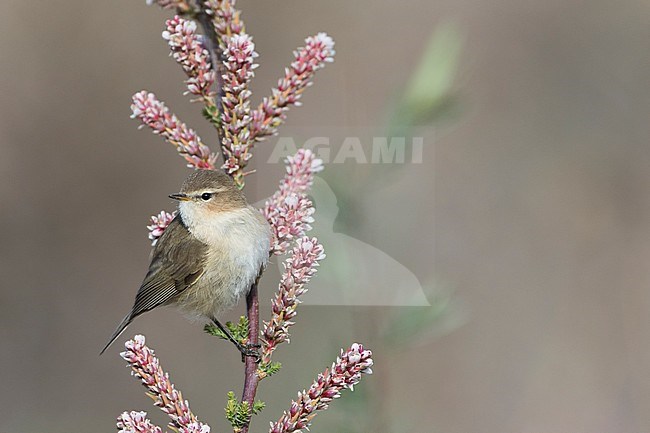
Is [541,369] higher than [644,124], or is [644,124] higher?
[644,124]

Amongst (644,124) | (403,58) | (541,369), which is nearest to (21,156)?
(403,58)

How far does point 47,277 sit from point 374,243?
5.17 metres

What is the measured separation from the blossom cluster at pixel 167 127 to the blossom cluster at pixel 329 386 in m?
0.69

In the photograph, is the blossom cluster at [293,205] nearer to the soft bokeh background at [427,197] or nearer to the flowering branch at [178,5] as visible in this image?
the flowering branch at [178,5]

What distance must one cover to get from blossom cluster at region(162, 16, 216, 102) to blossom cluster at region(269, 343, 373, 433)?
80 centimetres

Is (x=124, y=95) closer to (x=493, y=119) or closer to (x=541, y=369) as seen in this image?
(x=493, y=119)

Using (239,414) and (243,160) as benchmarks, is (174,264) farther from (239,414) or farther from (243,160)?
(239,414)

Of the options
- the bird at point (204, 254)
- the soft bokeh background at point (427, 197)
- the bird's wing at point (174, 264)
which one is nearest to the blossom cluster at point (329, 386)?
the bird at point (204, 254)

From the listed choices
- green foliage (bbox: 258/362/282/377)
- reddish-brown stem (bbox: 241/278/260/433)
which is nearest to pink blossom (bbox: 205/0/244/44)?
Answer: reddish-brown stem (bbox: 241/278/260/433)

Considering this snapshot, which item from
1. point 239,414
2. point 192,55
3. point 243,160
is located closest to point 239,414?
point 239,414

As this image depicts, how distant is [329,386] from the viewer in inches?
75.8

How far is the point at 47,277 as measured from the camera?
7.63 m

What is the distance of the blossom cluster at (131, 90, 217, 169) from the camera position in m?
2.20

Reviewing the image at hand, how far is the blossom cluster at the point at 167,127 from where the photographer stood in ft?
7.22
